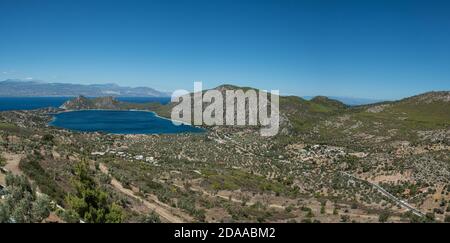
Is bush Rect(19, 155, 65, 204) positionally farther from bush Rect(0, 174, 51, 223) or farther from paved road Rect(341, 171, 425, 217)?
paved road Rect(341, 171, 425, 217)

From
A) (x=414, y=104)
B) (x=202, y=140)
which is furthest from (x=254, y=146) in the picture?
(x=414, y=104)

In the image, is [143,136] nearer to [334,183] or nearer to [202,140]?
[202,140]

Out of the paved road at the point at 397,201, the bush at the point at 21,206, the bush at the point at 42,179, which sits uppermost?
the bush at the point at 21,206

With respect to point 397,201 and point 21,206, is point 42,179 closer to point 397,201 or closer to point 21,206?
point 21,206

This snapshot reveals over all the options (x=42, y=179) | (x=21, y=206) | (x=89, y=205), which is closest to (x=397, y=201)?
(x=89, y=205)

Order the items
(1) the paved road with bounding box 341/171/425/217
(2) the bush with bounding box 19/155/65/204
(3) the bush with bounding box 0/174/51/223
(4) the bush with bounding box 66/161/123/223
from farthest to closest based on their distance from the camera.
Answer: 1. (1) the paved road with bounding box 341/171/425/217
2. (2) the bush with bounding box 19/155/65/204
3. (4) the bush with bounding box 66/161/123/223
4. (3) the bush with bounding box 0/174/51/223

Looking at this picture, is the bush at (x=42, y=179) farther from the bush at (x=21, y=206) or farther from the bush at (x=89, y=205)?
the bush at (x=89, y=205)

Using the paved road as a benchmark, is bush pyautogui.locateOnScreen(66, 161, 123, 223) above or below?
above

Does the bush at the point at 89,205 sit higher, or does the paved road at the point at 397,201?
the bush at the point at 89,205

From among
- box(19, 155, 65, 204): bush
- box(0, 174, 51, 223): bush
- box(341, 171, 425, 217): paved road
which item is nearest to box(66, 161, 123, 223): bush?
box(0, 174, 51, 223): bush

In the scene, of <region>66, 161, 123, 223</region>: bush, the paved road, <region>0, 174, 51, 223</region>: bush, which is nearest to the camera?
<region>0, 174, 51, 223</region>: bush

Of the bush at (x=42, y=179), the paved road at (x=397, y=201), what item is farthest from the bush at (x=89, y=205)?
the paved road at (x=397, y=201)
